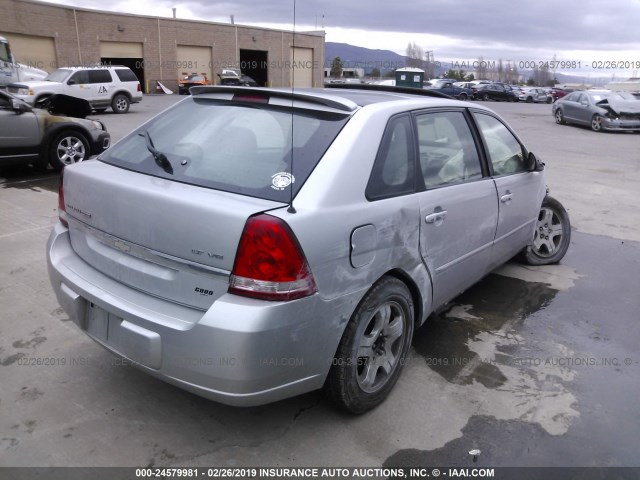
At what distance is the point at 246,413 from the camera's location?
2.91 metres

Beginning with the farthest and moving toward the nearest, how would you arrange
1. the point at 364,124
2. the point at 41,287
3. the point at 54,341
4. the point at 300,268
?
the point at 41,287, the point at 54,341, the point at 364,124, the point at 300,268

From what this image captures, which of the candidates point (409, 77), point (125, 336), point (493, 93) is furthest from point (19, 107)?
point (493, 93)

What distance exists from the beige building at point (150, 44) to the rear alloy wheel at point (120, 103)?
1062 cm

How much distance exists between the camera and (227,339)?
224cm

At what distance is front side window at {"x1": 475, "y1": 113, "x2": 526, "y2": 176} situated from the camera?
4.04 meters

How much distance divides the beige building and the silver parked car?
1414 cm

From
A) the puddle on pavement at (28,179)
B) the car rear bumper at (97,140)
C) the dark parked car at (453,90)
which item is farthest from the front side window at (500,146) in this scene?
the dark parked car at (453,90)

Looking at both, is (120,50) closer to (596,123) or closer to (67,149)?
(596,123)

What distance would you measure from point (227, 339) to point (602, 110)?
2094cm

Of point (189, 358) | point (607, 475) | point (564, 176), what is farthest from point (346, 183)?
point (564, 176)

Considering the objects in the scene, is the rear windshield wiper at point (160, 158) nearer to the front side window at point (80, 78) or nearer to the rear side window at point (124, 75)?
the front side window at point (80, 78)

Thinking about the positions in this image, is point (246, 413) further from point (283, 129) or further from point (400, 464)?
point (283, 129)

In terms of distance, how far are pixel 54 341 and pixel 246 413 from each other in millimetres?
1516

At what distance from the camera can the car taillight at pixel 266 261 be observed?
89.7 inches
